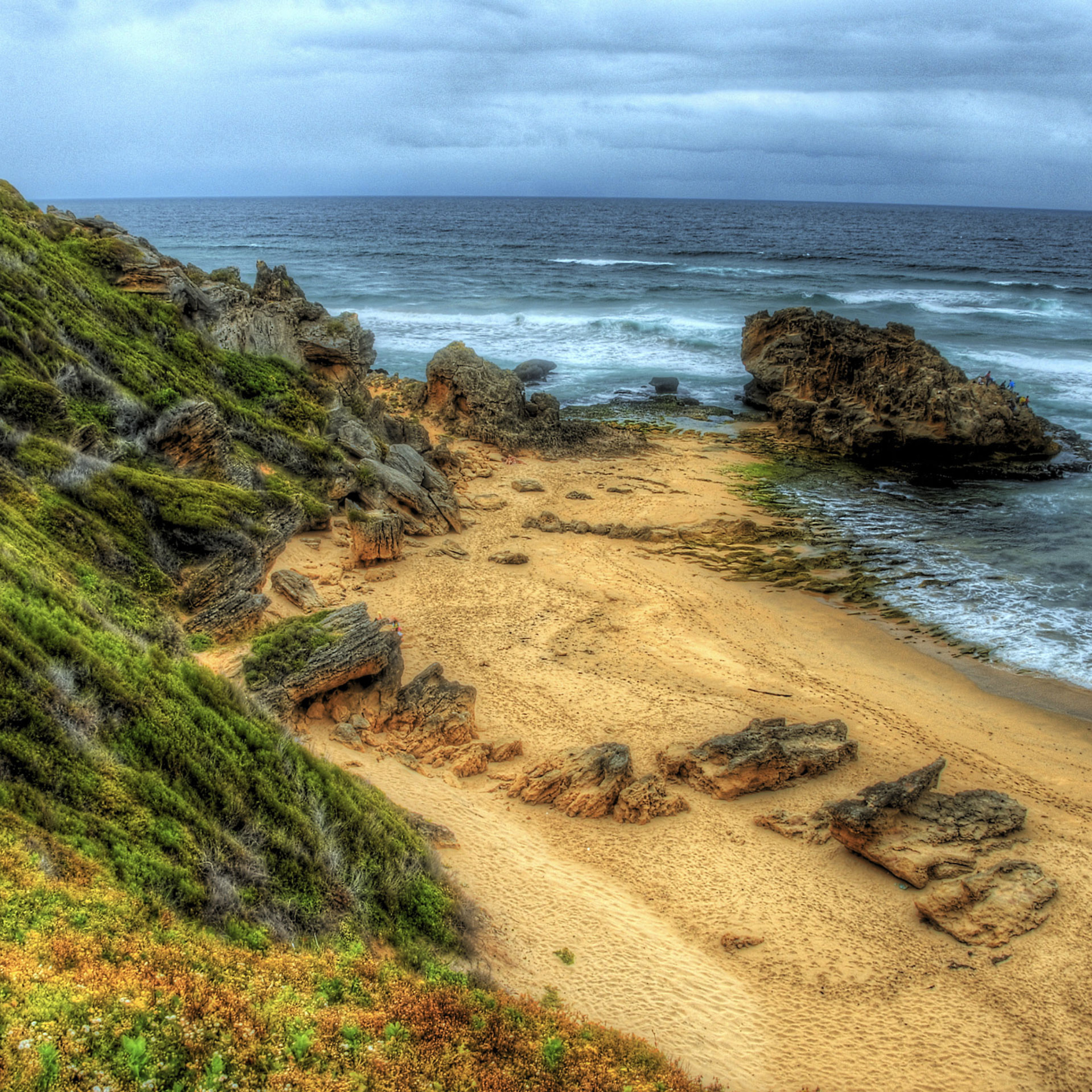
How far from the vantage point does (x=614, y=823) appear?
29.5 ft

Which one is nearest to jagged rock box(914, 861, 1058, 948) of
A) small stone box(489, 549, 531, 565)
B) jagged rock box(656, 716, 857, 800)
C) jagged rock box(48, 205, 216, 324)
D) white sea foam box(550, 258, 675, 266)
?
jagged rock box(656, 716, 857, 800)

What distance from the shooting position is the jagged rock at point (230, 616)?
32.9ft

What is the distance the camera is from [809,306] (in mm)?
48469

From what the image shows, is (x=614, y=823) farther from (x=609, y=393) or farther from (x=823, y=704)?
(x=609, y=393)

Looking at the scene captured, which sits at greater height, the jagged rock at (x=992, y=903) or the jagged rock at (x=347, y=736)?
the jagged rock at (x=347, y=736)

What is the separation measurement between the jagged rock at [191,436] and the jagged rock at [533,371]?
20.1 meters

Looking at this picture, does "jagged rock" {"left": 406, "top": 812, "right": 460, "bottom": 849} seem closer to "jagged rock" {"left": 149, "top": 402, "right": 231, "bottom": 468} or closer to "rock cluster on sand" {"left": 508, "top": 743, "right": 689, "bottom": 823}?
"rock cluster on sand" {"left": 508, "top": 743, "right": 689, "bottom": 823}

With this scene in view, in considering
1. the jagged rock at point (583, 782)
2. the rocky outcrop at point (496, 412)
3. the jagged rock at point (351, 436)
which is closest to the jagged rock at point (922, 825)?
the jagged rock at point (583, 782)

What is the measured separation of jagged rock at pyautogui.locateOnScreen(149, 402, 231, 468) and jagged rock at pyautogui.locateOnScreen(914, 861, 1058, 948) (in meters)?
10.8

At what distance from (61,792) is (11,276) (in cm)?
1030

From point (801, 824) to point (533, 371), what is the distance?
85.2 ft

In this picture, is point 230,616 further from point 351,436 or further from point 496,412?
point 496,412

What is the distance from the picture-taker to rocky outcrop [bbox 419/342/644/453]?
22.7m

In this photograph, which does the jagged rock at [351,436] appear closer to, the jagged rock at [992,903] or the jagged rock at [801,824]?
the jagged rock at [801,824]
